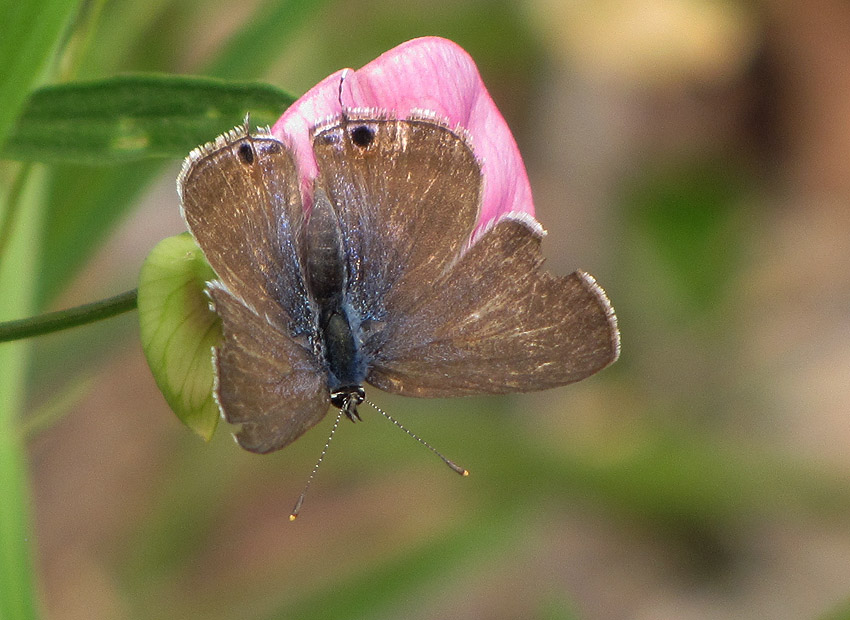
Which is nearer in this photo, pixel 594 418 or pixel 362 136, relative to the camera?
pixel 362 136

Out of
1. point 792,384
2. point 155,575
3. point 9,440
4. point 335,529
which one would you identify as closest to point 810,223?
point 792,384

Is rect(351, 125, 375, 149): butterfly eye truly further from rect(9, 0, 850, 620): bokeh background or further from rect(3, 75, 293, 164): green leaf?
rect(9, 0, 850, 620): bokeh background

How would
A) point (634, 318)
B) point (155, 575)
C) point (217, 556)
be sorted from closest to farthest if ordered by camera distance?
point (155, 575) < point (217, 556) < point (634, 318)

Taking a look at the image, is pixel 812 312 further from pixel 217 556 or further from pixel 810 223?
pixel 217 556

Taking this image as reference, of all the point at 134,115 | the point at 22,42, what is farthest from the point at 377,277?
the point at 22,42

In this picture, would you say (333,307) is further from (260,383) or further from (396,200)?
(260,383)

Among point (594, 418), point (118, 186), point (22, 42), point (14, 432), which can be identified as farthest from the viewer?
point (594, 418)

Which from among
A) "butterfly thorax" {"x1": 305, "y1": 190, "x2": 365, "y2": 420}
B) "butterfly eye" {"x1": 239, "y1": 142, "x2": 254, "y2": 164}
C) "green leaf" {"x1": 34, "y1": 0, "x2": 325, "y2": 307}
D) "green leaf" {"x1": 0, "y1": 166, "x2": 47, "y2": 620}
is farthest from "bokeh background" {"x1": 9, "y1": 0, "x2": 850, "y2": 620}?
"butterfly eye" {"x1": 239, "y1": 142, "x2": 254, "y2": 164}

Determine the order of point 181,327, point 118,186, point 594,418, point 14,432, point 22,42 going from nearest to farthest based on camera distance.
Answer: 1. point 22,42
2. point 181,327
3. point 14,432
4. point 118,186
5. point 594,418
